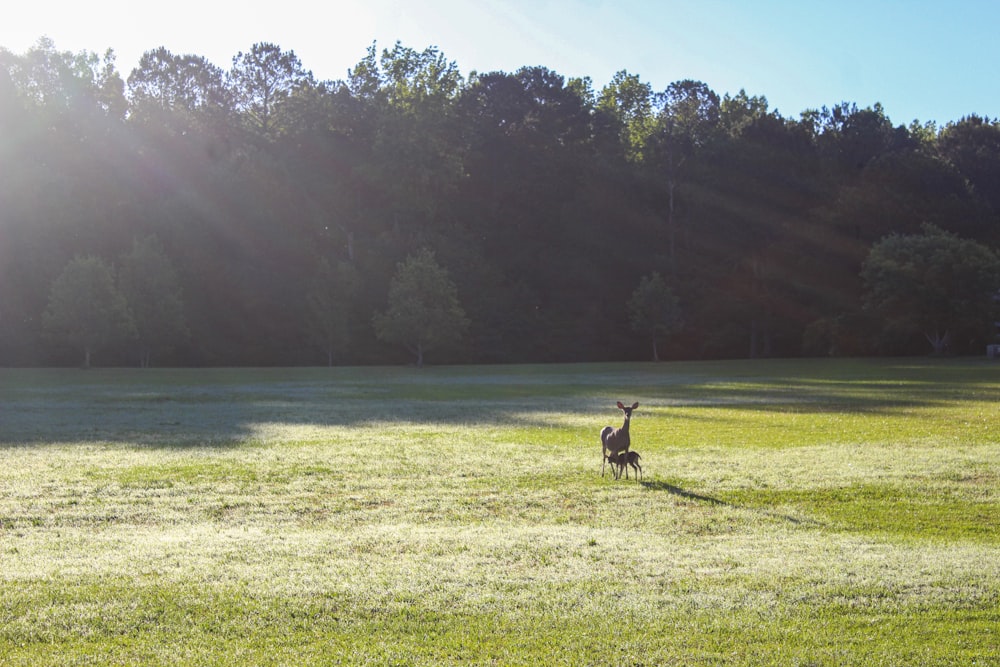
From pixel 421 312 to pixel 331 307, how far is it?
296 inches

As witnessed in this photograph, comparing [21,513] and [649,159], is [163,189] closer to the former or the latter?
[649,159]

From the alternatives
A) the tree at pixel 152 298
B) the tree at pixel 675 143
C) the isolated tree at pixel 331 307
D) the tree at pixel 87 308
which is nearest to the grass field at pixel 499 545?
the tree at pixel 87 308

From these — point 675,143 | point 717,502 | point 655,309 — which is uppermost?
point 675,143

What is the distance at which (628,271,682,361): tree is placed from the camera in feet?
265

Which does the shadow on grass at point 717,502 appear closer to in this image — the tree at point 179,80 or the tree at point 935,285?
the tree at point 935,285

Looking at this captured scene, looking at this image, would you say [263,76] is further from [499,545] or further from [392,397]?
[499,545]

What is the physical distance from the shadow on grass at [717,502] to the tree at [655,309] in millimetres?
66328

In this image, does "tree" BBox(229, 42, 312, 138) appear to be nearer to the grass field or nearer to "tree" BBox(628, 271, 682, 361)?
"tree" BBox(628, 271, 682, 361)

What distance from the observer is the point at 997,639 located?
23.8ft

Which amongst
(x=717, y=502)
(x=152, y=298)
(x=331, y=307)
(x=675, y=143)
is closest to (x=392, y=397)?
(x=717, y=502)

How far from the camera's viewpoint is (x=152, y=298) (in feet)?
224

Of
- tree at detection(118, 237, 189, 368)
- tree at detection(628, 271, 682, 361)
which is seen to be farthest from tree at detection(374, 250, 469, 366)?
tree at detection(628, 271, 682, 361)

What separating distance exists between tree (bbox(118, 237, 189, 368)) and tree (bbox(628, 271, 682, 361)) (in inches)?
1414

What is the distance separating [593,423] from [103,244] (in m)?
59.9
